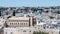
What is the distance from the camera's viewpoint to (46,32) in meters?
8.47

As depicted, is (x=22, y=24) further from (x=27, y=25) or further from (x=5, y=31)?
(x=5, y=31)

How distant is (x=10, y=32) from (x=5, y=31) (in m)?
0.15

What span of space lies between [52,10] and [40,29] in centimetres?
1029

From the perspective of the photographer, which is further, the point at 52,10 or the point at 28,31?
the point at 52,10

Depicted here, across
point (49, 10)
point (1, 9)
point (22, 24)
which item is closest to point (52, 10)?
point (49, 10)

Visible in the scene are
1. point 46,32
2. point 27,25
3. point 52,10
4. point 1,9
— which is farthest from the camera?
point 52,10

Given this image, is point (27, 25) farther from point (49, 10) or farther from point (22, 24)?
point (49, 10)

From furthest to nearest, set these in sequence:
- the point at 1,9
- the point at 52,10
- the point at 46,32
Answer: the point at 52,10 < the point at 1,9 < the point at 46,32

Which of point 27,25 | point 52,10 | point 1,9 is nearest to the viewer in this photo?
point 27,25

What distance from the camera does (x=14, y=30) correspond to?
8.53m

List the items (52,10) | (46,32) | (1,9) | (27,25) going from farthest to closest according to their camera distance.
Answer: (52,10) < (1,9) < (27,25) < (46,32)

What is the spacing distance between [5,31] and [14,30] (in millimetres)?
294

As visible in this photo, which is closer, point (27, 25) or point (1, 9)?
point (27, 25)

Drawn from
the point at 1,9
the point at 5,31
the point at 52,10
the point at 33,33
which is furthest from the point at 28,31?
the point at 52,10
